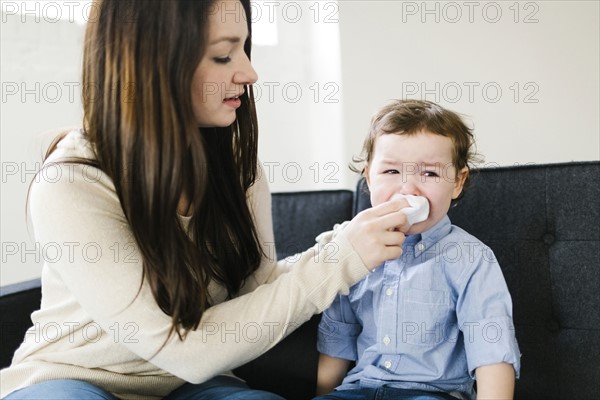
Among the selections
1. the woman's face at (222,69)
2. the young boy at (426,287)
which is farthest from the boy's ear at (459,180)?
the woman's face at (222,69)

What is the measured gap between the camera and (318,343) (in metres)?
1.40

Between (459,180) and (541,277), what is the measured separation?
0.28 meters

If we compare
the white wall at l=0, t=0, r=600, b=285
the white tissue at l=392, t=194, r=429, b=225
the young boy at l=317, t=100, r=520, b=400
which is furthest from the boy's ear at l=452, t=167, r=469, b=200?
the white wall at l=0, t=0, r=600, b=285

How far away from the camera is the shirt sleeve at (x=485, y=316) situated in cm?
112

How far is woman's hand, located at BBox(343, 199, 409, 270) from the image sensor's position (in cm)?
109

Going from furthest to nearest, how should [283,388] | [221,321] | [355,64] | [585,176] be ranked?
[355,64]
[283,388]
[585,176]
[221,321]

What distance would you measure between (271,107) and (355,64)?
387mm

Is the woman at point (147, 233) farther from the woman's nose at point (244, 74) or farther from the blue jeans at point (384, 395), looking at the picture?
the blue jeans at point (384, 395)

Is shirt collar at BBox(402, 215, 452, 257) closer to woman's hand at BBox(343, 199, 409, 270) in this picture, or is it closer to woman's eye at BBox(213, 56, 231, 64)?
woman's hand at BBox(343, 199, 409, 270)

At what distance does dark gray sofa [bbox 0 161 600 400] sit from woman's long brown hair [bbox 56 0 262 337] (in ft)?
1.56

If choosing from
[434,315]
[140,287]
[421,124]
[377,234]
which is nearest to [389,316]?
[434,315]

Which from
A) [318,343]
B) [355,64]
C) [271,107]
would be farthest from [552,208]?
[271,107]

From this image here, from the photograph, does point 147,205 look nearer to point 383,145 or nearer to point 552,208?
point 383,145

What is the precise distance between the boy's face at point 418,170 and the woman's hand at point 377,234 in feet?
0.31
